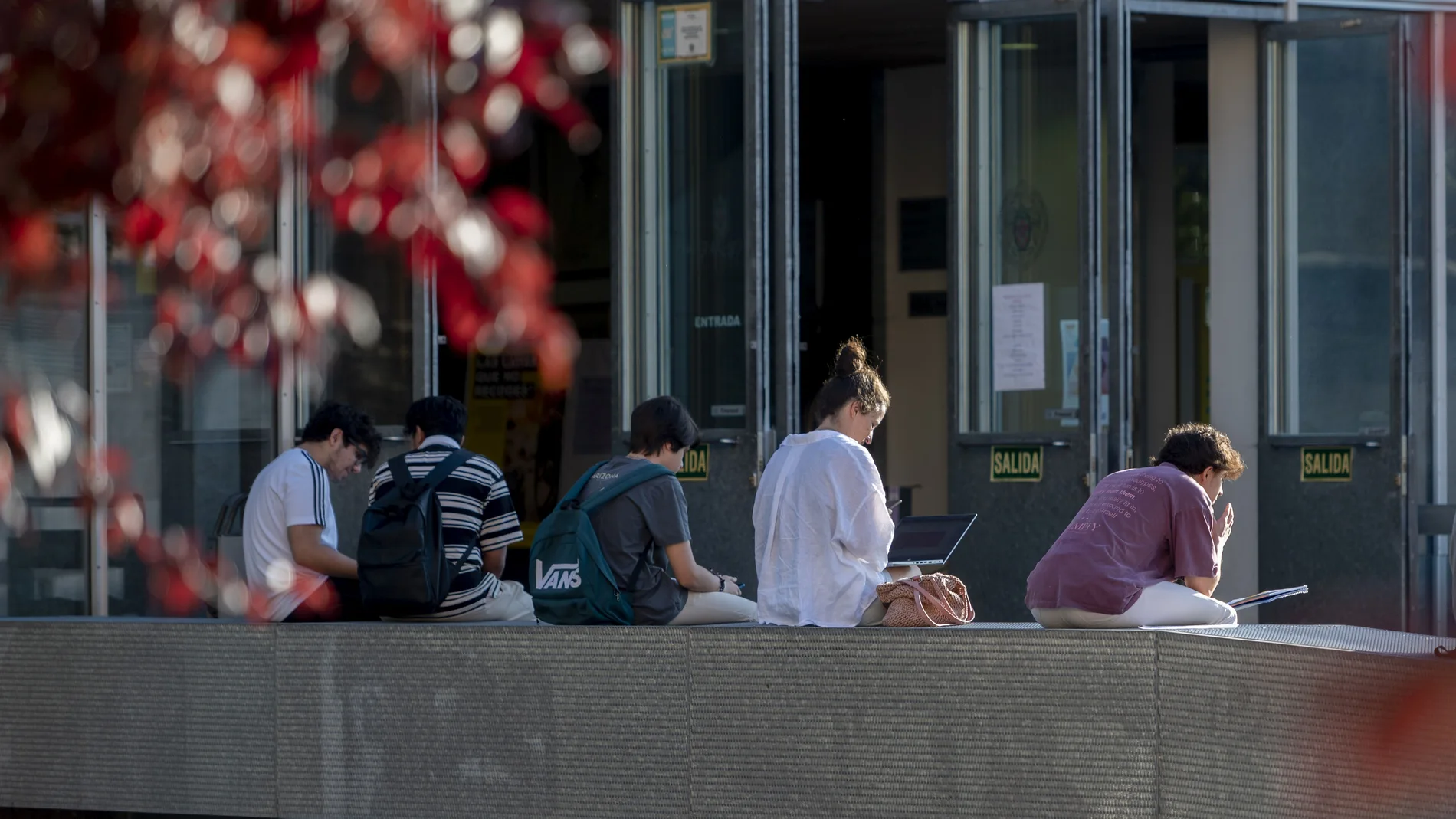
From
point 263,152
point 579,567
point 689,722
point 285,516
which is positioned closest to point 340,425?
point 285,516

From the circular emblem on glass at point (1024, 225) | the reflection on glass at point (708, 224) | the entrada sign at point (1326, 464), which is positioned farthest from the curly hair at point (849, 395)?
the entrada sign at point (1326, 464)

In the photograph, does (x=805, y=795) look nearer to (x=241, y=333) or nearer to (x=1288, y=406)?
(x=241, y=333)

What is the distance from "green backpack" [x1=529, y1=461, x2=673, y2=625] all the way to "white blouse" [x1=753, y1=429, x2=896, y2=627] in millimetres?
453

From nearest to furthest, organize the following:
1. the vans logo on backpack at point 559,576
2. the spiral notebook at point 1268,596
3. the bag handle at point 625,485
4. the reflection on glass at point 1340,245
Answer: the spiral notebook at point 1268,596 < the bag handle at point 625,485 < the vans logo on backpack at point 559,576 < the reflection on glass at point 1340,245

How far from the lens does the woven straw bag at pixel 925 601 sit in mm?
5832

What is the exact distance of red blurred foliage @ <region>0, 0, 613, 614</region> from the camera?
75.7 inches

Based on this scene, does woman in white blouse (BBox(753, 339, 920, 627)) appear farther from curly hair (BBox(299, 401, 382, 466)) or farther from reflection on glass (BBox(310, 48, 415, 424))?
reflection on glass (BBox(310, 48, 415, 424))

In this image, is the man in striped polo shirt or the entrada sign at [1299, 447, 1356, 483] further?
the entrada sign at [1299, 447, 1356, 483]

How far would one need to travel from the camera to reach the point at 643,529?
620 centimetres

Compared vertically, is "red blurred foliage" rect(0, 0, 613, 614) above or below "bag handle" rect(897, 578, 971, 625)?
above

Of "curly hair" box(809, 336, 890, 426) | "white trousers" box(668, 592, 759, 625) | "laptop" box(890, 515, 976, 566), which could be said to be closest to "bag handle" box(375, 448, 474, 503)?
"white trousers" box(668, 592, 759, 625)

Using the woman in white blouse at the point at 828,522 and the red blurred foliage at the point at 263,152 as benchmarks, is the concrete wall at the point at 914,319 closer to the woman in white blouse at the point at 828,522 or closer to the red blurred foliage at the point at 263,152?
the woman in white blouse at the point at 828,522

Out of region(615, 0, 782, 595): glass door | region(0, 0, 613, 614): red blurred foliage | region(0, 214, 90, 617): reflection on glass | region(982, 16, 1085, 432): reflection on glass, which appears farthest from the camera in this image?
region(982, 16, 1085, 432): reflection on glass

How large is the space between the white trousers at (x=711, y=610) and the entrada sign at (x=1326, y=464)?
4.57 m
